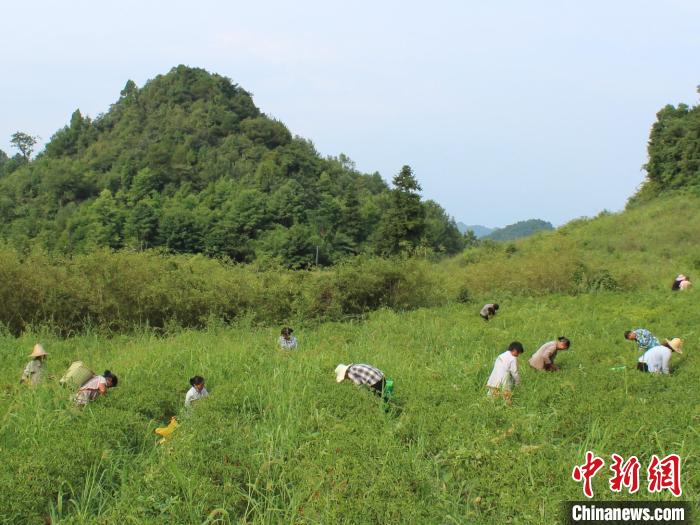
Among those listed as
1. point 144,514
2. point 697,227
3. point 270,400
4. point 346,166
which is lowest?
point 144,514

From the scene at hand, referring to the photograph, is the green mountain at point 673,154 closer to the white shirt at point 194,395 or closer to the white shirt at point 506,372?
the white shirt at point 506,372

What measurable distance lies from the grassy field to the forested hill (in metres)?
22.7

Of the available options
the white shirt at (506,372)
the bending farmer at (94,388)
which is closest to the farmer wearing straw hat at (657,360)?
the white shirt at (506,372)

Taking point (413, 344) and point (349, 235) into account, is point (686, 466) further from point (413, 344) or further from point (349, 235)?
point (349, 235)

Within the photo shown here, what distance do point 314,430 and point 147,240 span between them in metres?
44.8

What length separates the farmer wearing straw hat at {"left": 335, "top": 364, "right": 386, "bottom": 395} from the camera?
6.74 meters

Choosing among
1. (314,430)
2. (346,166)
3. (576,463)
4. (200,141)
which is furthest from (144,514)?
(346,166)

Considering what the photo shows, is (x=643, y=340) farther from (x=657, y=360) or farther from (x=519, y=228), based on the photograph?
(x=519, y=228)

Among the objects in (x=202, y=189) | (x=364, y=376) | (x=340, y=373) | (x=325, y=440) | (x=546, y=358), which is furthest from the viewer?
(x=202, y=189)

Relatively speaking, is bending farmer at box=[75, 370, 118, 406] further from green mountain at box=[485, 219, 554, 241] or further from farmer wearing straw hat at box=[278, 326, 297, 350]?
green mountain at box=[485, 219, 554, 241]

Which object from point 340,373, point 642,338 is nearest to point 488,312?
point 642,338

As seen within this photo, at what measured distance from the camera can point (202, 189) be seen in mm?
58250

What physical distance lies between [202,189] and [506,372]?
180ft

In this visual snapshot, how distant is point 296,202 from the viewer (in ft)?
166
